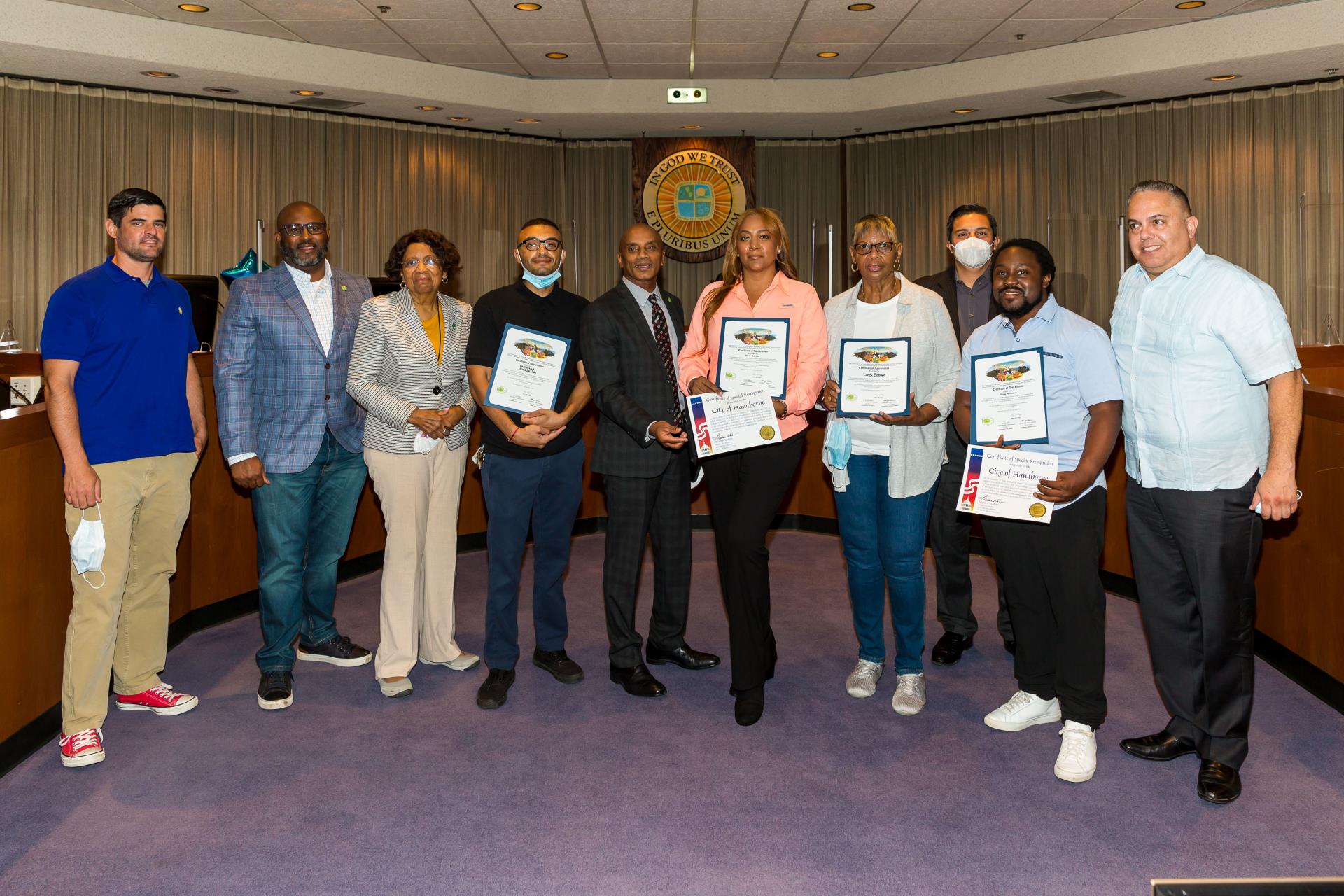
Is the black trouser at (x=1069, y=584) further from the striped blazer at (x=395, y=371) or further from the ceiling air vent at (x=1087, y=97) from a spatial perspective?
the ceiling air vent at (x=1087, y=97)

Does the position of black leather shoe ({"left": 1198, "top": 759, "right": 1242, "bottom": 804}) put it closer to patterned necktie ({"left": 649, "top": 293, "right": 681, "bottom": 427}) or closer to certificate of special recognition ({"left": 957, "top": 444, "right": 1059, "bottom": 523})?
certificate of special recognition ({"left": 957, "top": 444, "right": 1059, "bottom": 523})

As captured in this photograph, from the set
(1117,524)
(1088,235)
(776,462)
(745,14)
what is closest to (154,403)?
(776,462)

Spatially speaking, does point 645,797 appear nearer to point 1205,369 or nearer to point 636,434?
point 636,434

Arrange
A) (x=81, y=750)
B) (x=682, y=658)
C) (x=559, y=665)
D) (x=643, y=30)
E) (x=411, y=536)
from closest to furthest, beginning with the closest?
(x=81, y=750), (x=411, y=536), (x=559, y=665), (x=682, y=658), (x=643, y=30)

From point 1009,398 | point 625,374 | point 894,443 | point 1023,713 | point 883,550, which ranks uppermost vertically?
point 625,374

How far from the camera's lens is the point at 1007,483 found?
126 inches

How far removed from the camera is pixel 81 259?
7.98 meters

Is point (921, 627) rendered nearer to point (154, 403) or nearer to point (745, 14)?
point (154, 403)

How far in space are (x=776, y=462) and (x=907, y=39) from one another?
207 inches

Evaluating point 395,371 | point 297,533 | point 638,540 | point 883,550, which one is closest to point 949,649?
point 883,550

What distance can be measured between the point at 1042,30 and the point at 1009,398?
5334 mm

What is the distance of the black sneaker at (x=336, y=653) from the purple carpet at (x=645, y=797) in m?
0.07

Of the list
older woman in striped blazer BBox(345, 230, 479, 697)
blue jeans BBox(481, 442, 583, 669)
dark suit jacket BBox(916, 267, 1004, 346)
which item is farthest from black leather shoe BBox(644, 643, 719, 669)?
dark suit jacket BBox(916, 267, 1004, 346)

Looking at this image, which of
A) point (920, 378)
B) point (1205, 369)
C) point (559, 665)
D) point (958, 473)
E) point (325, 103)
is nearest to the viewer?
point (1205, 369)
